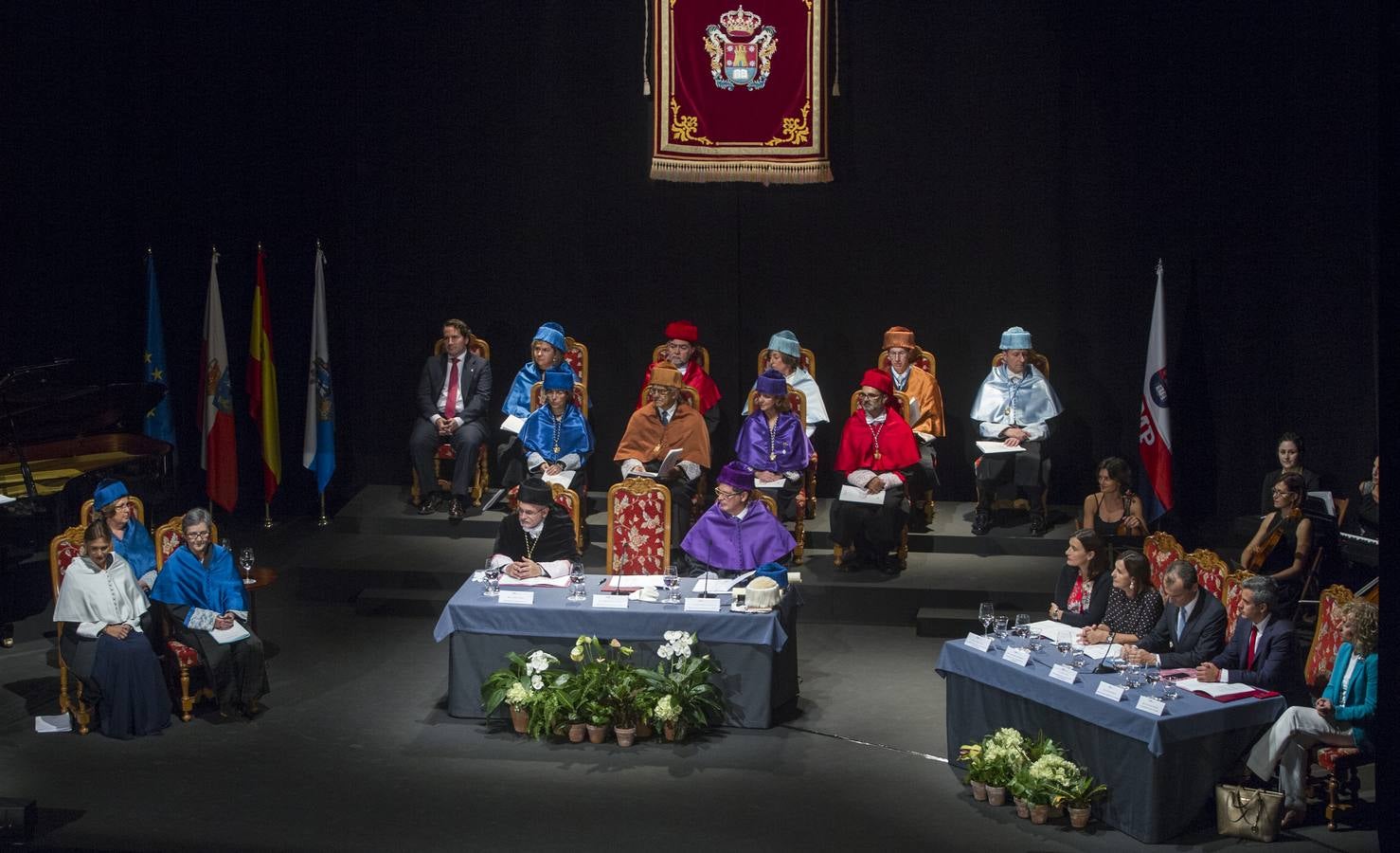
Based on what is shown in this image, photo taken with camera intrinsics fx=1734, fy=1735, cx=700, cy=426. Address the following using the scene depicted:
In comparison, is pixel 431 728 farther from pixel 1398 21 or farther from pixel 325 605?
pixel 1398 21

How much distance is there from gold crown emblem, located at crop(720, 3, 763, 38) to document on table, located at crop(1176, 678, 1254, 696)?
6.63 meters

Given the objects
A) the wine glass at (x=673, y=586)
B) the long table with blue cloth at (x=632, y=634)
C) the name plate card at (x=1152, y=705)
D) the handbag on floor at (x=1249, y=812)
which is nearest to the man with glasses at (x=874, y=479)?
the wine glass at (x=673, y=586)

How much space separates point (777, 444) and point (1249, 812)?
15.5 feet

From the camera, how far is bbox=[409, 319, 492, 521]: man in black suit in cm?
1227

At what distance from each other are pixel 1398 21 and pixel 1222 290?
21.5 feet

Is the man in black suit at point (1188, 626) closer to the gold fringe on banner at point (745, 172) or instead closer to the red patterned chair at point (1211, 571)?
the red patterned chair at point (1211, 571)

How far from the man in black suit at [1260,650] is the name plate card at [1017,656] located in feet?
2.52

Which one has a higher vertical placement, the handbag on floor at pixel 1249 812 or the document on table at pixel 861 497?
the document on table at pixel 861 497

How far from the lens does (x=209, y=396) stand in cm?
1272

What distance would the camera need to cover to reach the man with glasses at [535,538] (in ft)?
31.1

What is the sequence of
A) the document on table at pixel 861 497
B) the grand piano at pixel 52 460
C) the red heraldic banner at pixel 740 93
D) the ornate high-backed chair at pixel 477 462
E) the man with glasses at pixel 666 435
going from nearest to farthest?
the grand piano at pixel 52 460 < the document on table at pixel 861 497 < the man with glasses at pixel 666 435 < the ornate high-backed chair at pixel 477 462 < the red heraldic banner at pixel 740 93

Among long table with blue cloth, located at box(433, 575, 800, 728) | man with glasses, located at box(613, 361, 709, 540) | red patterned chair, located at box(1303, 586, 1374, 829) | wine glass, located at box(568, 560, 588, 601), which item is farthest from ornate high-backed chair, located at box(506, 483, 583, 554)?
red patterned chair, located at box(1303, 586, 1374, 829)

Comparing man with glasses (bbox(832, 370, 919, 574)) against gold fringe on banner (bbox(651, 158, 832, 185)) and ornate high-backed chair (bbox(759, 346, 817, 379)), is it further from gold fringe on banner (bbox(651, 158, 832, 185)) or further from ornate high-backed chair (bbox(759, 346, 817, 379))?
gold fringe on banner (bbox(651, 158, 832, 185))

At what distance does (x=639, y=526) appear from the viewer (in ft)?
33.6
